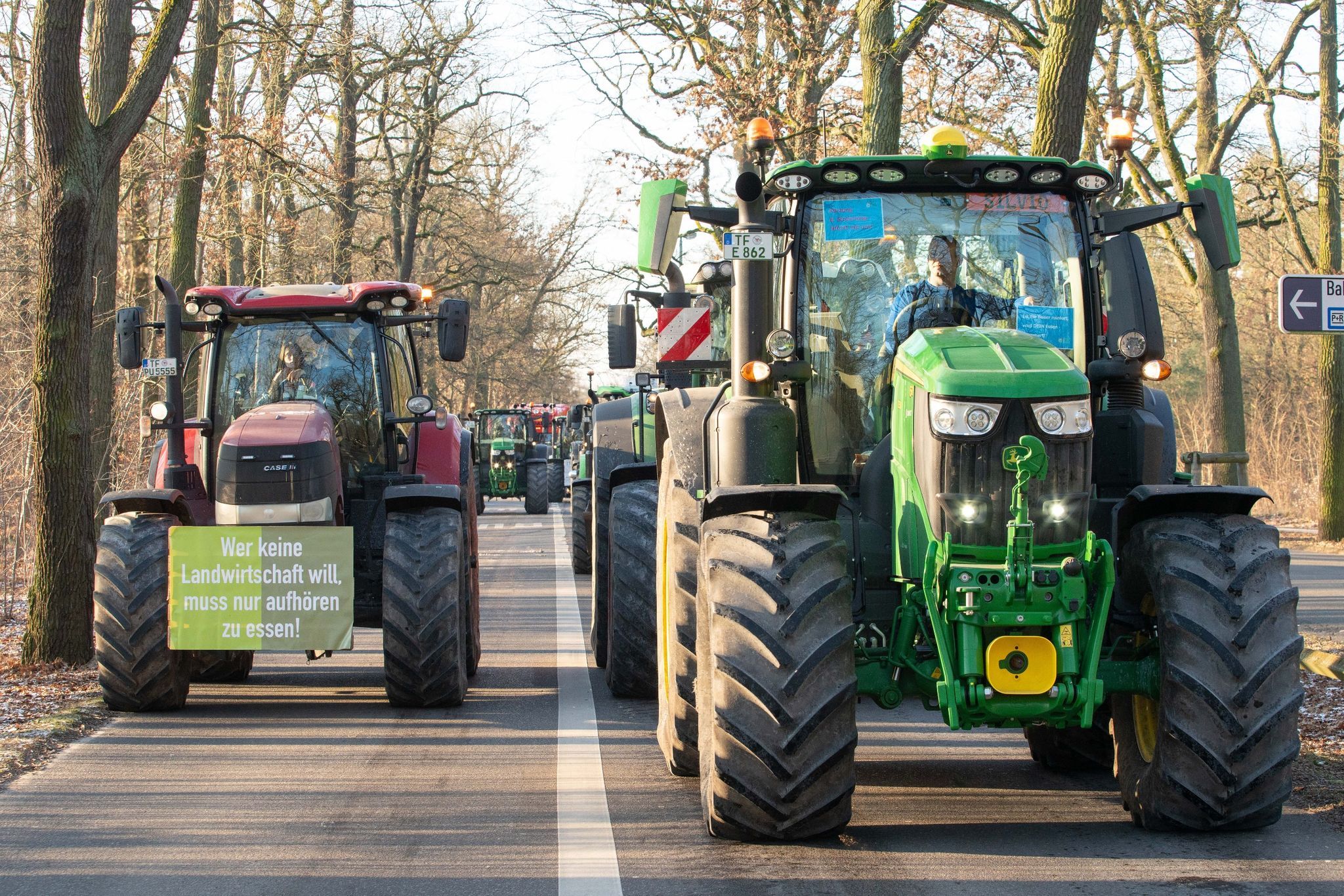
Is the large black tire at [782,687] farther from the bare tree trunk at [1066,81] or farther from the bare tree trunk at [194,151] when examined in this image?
the bare tree trunk at [194,151]

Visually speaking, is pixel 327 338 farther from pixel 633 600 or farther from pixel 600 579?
pixel 633 600

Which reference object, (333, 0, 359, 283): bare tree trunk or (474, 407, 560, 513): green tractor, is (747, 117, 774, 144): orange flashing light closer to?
(333, 0, 359, 283): bare tree trunk

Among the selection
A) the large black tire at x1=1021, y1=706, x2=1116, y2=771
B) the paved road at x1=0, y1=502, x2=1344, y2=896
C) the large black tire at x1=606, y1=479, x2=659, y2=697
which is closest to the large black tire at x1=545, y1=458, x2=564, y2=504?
the large black tire at x1=606, y1=479, x2=659, y2=697

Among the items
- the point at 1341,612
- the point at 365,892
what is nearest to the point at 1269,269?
the point at 1341,612

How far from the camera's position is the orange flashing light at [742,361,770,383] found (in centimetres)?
625

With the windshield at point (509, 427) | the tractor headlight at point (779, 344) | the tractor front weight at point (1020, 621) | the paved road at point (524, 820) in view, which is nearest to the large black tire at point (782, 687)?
the paved road at point (524, 820)

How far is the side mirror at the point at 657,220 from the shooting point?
249 inches

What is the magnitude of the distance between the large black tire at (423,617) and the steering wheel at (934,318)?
3579mm

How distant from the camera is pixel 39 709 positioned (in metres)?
9.16

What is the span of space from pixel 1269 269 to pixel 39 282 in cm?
3239

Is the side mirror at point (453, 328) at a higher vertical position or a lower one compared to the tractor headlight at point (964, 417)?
higher

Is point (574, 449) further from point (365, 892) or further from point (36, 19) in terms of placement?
point (365, 892)

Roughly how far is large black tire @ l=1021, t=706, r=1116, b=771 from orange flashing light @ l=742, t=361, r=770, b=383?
219 centimetres

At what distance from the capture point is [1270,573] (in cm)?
566
